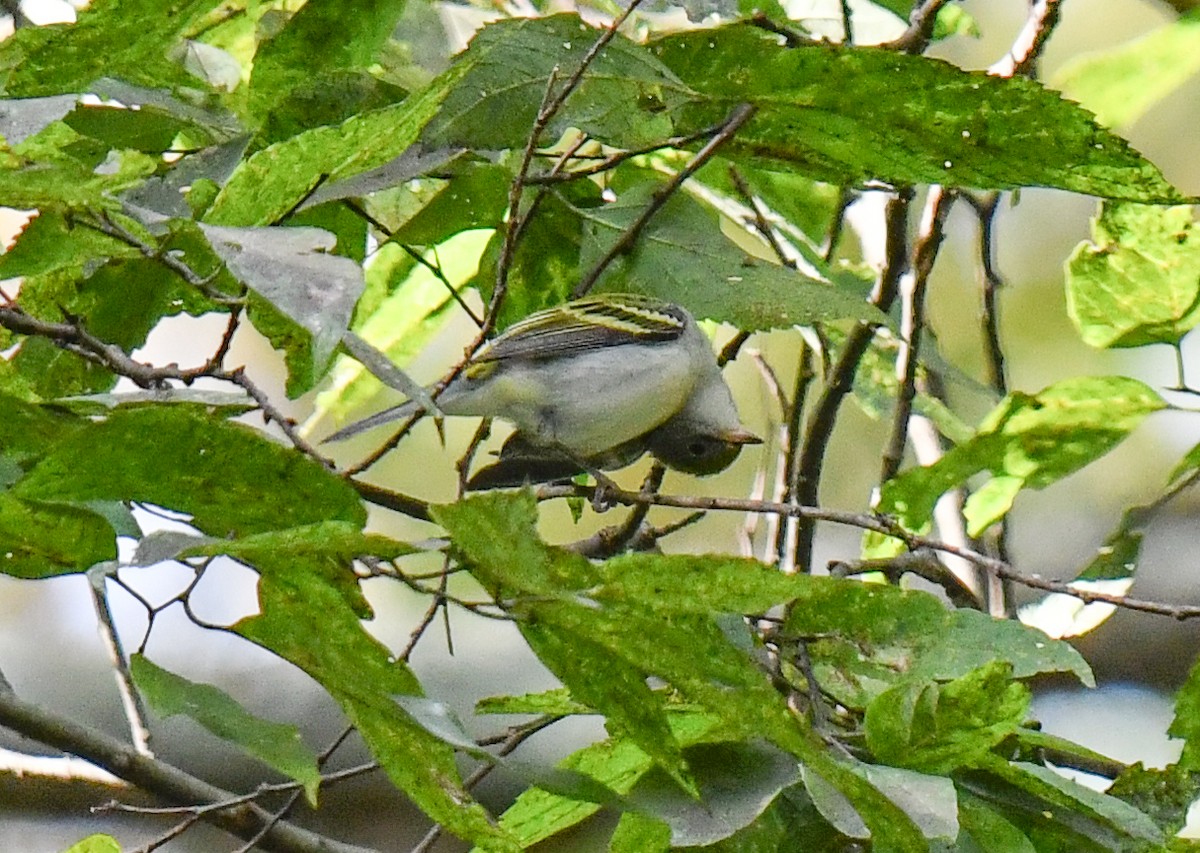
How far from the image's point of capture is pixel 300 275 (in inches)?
31.7

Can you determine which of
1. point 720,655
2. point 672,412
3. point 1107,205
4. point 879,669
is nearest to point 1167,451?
point 672,412

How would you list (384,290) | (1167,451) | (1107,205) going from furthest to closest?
(1167,451), (384,290), (1107,205)

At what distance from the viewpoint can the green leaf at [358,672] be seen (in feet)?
2.91

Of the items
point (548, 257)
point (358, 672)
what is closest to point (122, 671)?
point (548, 257)

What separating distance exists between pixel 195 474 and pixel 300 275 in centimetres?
19

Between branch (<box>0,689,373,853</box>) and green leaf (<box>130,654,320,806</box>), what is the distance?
613 mm

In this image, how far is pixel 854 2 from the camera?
233 centimetres

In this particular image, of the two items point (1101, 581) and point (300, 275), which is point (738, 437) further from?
point (300, 275)

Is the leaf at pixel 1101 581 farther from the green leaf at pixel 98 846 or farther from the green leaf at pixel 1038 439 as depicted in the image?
the green leaf at pixel 98 846

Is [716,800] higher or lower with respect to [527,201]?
lower

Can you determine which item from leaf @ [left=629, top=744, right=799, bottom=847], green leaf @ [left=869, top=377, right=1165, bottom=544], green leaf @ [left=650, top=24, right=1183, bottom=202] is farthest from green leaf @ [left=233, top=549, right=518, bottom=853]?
green leaf @ [left=869, top=377, right=1165, bottom=544]

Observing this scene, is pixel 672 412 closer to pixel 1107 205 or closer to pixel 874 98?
pixel 1107 205

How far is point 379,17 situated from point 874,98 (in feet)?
1.83

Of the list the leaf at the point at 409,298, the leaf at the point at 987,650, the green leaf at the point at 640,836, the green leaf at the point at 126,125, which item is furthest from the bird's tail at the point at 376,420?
the leaf at the point at 987,650
